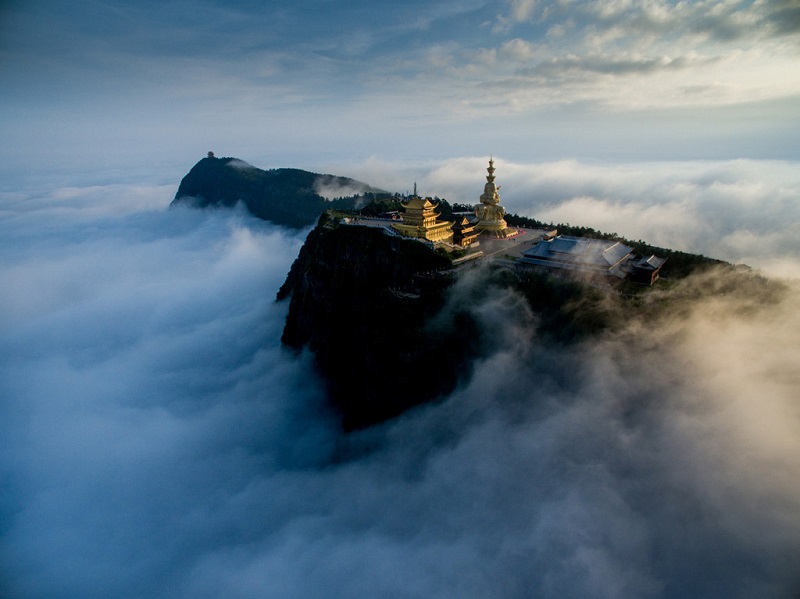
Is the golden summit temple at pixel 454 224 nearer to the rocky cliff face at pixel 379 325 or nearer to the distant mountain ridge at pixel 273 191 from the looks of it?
the rocky cliff face at pixel 379 325

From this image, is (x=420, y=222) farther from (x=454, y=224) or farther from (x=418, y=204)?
(x=454, y=224)

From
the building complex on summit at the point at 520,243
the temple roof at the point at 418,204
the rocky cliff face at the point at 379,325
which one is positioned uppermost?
the temple roof at the point at 418,204

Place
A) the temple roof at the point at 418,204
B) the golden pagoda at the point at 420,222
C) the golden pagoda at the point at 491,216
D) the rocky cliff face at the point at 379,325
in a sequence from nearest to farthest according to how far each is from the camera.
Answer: the rocky cliff face at the point at 379,325
the golden pagoda at the point at 420,222
the temple roof at the point at 418,204
the golden pagoda at the point at 491,216

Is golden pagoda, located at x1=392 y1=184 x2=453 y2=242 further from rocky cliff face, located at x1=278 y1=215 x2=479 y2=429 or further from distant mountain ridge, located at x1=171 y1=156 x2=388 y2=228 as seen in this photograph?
distant mountain ridge, located at x1=171 y1=156 x2=388 y2=228

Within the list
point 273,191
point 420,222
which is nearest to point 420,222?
point 420,222

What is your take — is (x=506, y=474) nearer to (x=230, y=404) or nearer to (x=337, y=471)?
(x=337, y=471)

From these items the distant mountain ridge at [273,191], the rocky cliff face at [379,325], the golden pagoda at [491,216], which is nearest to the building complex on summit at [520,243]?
the golden pagoda at [491,216]

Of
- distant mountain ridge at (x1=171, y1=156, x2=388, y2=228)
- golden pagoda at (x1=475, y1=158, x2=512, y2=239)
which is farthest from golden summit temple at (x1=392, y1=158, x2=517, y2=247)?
distant mountain ridge at (x1=171, y1=156, x2=388, y2=228)
